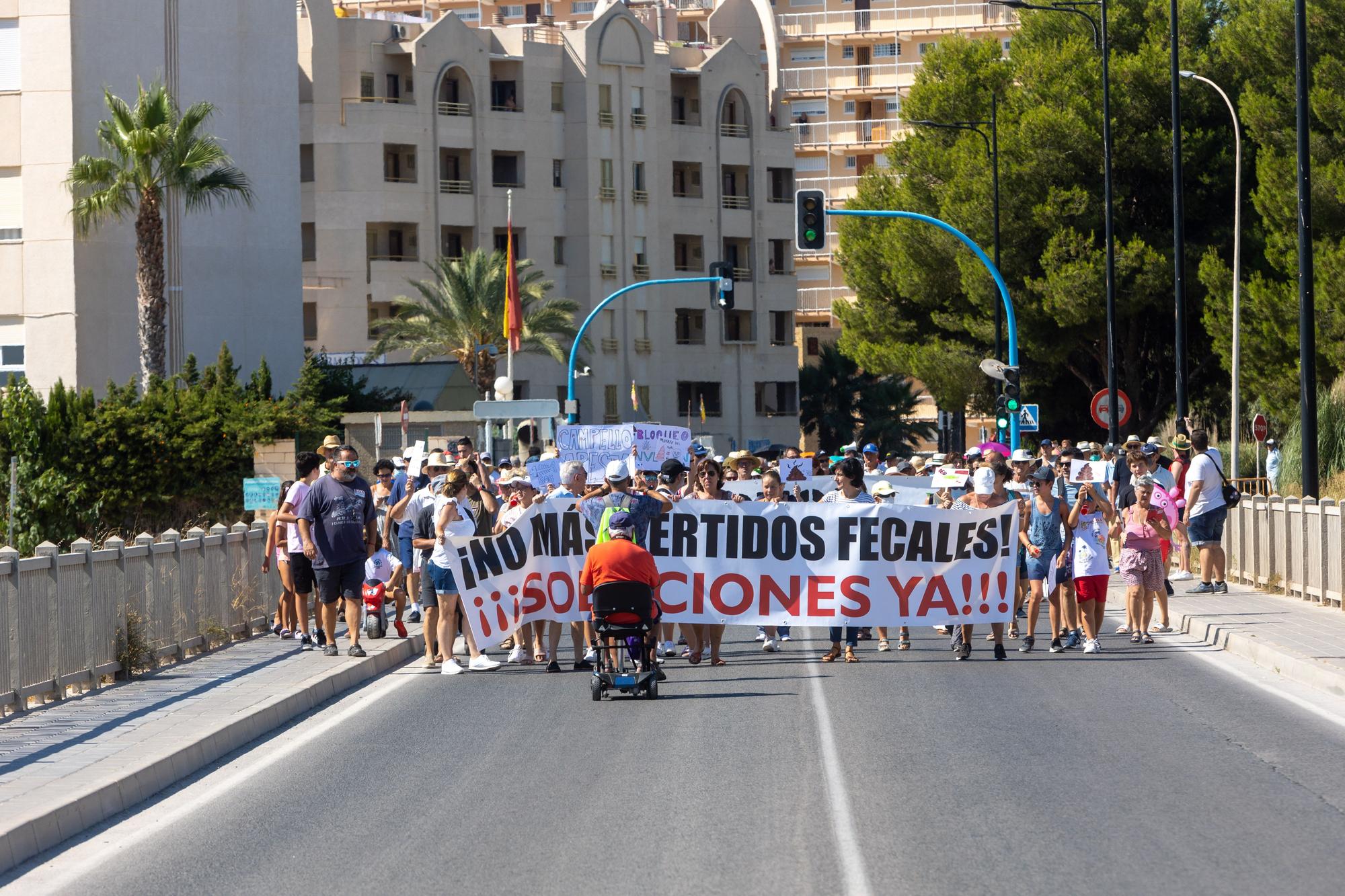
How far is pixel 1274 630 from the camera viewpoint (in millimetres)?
17016

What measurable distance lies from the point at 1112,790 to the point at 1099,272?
1620 inches

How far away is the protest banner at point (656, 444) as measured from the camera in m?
27.3

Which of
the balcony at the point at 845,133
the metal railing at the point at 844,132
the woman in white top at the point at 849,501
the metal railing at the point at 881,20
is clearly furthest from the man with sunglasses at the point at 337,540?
the metal railing at the point at 881,20

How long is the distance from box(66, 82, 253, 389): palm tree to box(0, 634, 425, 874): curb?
32.8 metres

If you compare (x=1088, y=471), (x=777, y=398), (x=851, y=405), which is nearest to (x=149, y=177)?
(x=1088, y=471)

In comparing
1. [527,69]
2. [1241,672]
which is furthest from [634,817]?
[527,69]

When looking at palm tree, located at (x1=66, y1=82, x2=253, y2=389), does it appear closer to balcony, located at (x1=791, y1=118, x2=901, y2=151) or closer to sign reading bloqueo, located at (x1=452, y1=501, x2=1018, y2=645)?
sign reading bloqueo, located at (x1=452, y1=501, x2=1018, y2=645)

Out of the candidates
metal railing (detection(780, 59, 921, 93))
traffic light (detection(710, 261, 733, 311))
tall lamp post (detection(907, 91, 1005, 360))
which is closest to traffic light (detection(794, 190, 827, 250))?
traffic light (detection(710, 261, 733, 311))

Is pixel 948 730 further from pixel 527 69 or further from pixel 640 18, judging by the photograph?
pixel 640 18

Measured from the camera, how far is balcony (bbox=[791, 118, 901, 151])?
103062 mm

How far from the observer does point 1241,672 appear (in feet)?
49.1

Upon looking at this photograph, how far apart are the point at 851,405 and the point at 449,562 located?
2813 inches

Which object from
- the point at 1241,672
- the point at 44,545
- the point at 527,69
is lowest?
the point at 1241,672

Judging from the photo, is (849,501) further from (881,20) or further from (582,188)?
(881,20)
